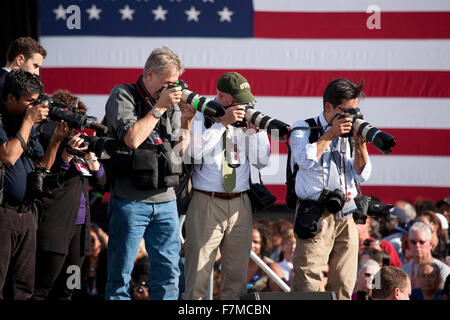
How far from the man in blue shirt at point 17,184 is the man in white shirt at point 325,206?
1.34 meters

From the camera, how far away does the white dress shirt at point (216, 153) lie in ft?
14.3

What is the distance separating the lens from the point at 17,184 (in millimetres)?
3922

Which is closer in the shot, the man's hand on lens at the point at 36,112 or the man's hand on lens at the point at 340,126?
the man's hand on lens at the point at 36,112

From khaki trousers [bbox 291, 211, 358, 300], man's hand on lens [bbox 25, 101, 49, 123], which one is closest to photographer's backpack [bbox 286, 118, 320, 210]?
khaki trousers [bbox 291, 211, 358, 300]

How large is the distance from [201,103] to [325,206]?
2.96 feet

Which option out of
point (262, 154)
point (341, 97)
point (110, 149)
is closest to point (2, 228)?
point (110, 149)

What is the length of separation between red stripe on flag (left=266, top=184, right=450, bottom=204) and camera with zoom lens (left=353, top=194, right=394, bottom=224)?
4.11 meters

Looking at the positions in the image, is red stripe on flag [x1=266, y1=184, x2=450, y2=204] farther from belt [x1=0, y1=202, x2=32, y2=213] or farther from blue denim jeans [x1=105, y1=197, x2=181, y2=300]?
belt [x1=0, y1=202, x2=32, y2=213]

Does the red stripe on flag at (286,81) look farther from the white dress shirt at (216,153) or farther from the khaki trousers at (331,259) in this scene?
the khaki trousers at (331,259)

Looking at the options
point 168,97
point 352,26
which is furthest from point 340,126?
point 352,26

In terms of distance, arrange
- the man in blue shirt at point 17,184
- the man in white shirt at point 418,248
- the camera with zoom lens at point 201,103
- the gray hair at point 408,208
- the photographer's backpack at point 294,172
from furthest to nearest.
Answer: the gray hair at point 408,208, the man in white shirt at point 418,248, the photographer's backpack at point 294,172, the camera with zoom lens at point 201,103, the man in blue shirt at point 17,184

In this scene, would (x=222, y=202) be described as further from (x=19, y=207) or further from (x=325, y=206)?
(x=19, y=207)

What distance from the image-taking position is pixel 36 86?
400cm

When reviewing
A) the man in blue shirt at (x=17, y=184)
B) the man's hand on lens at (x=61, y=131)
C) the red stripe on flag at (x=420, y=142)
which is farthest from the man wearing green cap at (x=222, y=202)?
the red stripe on flag at (x=420, y=142)
